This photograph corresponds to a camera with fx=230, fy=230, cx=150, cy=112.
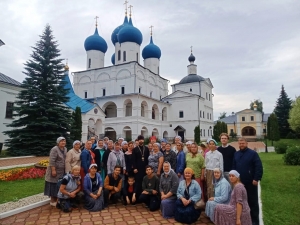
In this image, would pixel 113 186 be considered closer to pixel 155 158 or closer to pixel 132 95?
pixel 155 158

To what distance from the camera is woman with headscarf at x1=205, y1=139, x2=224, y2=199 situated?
5.18m

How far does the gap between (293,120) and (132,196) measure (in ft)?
98.4

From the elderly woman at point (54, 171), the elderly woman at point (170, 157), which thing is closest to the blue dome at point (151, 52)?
the elderly woman at point (170, 157)

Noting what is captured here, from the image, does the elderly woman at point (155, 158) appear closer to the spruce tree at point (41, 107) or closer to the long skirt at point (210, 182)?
the long skirt at point (210, 182)

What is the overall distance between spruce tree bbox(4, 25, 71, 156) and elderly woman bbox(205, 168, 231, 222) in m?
13.9

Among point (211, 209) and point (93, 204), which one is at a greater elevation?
point (211, 209)

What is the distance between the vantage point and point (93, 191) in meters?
5.55

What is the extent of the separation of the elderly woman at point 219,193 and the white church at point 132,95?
2245 cm

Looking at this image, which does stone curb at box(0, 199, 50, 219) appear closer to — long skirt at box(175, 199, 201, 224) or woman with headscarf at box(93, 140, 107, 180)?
woman with headscarf at box(93, 140, 107, 180)

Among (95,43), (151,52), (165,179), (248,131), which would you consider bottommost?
(165,179)

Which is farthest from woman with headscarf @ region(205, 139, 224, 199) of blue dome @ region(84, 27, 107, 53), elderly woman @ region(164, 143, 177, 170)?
blue dome @ region(84, 27, 107, 53)

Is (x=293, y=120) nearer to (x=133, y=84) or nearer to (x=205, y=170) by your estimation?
(x=133, y=84)

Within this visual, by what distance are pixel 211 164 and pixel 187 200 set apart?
1001 mm

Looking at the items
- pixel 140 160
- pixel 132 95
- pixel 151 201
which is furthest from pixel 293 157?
pixel 132 95
